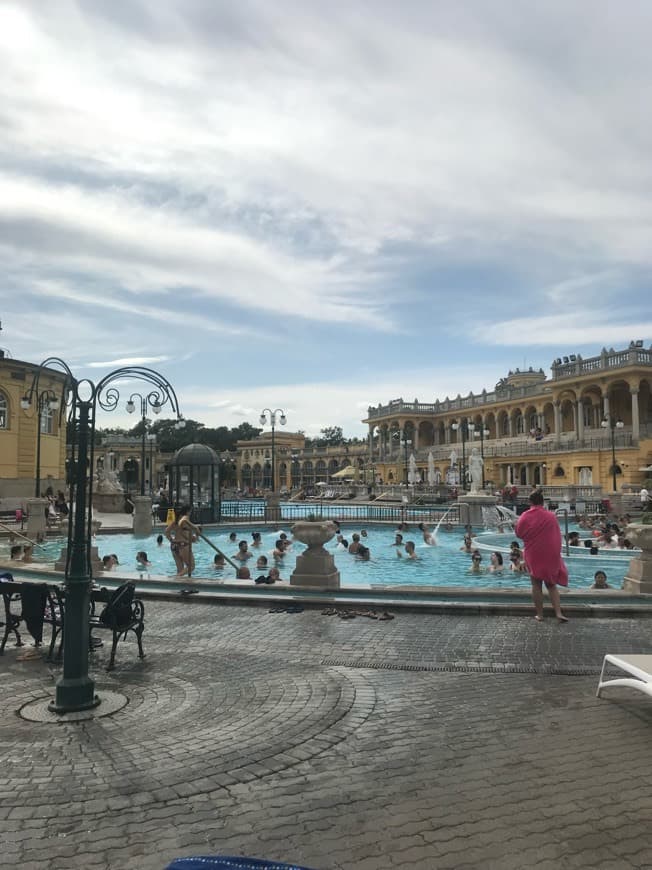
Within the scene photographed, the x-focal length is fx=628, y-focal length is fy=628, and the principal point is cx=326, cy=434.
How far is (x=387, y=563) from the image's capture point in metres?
19.4

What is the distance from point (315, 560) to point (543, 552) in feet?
13.3

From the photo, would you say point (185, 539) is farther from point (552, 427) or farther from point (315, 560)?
point (552, 427)

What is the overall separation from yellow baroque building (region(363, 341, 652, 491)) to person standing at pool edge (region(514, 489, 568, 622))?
3633 cm

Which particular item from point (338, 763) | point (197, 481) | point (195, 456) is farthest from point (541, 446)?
point (338, 763)

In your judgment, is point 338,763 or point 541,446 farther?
point 541,446

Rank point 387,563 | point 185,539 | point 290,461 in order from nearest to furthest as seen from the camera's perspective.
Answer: point 185,539 → point 387,563 → point 290,461

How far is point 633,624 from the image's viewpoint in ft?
29.3

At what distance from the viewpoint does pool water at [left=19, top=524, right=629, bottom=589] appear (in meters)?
16.1

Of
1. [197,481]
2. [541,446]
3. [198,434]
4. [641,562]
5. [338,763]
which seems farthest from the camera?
[198,434]

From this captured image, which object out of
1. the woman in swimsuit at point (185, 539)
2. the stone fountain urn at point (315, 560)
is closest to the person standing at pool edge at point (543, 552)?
the stone fountain urn at point (315, 560)

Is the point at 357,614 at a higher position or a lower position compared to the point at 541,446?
lower

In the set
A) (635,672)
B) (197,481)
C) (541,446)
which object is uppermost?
(541,446)

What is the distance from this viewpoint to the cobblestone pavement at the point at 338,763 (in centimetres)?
343

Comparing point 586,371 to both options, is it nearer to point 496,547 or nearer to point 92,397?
point 496,547
